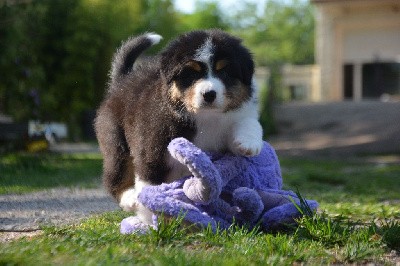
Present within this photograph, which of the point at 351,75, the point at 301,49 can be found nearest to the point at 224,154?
the point at 351,75

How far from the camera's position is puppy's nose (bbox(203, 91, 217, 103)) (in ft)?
10.9

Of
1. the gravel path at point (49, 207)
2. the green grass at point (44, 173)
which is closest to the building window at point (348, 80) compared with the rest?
the green grass at point (44, 173)

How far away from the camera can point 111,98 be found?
424 cm

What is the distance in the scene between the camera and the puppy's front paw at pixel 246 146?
3.46 metres

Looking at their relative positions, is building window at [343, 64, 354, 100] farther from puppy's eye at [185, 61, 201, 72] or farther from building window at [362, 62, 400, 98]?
puppy's eye at [185, 61, 201, 72]

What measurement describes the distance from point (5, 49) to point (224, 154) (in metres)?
6.55

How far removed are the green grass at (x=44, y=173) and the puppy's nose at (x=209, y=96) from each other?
286 centimetres

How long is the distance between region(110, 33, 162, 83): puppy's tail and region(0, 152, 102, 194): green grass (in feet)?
5.83

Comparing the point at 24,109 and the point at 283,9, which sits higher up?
the point at 283,9

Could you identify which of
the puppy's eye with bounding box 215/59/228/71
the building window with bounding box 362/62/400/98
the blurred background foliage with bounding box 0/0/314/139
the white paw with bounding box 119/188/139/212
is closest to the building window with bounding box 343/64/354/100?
the building window with bounding box 362/62/400/98

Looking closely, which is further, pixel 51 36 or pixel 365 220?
pixel 51 36

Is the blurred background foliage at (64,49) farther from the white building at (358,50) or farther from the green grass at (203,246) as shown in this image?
the white building at (358,50)

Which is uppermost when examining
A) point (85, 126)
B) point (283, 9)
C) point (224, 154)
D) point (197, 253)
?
point (283, 9)

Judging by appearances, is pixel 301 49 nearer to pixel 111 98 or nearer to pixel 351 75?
pixel 351 75
